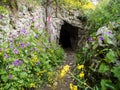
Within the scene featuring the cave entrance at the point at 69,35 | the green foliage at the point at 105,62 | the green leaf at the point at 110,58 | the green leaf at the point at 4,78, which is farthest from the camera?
the cave entrance at the point at 69,35

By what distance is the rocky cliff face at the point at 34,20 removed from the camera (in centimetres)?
802

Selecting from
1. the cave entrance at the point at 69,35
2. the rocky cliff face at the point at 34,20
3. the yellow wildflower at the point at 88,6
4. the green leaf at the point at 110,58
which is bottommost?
the cave entrance at the point at 69,35

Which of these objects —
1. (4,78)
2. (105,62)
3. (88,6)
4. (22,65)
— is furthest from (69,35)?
(105,62)

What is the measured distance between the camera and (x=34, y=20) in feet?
33.2

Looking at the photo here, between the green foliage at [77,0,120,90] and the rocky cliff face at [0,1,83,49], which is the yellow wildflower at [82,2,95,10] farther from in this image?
the green foliage at [77,0,120,90]

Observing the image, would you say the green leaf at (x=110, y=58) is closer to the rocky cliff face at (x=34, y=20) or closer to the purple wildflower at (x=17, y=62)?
the purple wildflower at (x=17, y=62)

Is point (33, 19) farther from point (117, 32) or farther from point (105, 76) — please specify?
point (105, 76)

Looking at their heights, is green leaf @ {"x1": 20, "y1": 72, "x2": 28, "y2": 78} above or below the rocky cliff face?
below

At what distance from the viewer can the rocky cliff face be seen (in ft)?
26.3

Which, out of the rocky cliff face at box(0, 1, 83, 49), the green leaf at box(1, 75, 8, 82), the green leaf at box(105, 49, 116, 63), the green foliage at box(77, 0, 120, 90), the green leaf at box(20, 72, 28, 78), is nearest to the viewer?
the green foliage at box(77, 0, 120, 90)

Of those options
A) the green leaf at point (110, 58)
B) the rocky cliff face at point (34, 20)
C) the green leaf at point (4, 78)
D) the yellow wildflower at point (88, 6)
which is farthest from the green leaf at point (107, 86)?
the yellow wildflower at point (88, 6)

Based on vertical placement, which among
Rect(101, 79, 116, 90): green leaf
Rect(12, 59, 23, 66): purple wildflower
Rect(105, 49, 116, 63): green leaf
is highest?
Rect(105, 49, 116, 63): green leaf

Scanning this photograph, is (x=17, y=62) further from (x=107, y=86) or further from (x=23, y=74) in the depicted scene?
(x=107, y=86)

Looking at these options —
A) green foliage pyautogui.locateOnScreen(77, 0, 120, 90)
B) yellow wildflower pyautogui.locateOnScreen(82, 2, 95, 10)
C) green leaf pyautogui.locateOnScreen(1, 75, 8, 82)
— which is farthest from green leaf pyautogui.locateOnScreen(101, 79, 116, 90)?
yellow wildflower pyautogui.locateOnScreen(82, 2, 95, 10)
